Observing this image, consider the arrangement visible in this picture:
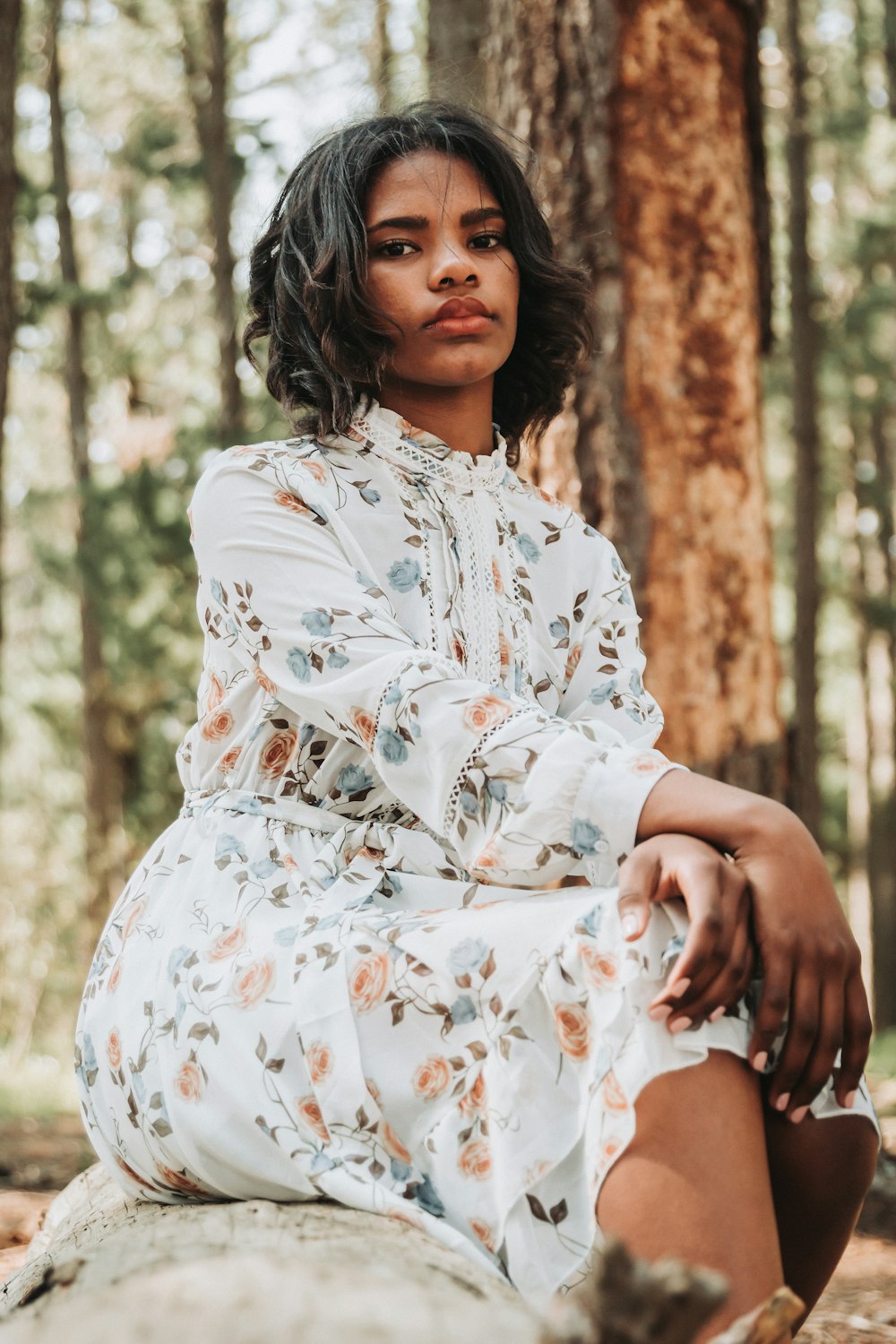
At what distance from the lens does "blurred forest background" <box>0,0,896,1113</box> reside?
12.4 ft

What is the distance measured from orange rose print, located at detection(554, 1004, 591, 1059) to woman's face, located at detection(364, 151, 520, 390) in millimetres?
1188

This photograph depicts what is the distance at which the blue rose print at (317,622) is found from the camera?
1.94 metres

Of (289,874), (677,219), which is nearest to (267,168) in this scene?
(677,219)

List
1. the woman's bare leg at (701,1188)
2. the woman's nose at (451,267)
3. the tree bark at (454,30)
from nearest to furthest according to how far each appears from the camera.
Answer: the woman's bare leg at (701,1188) < the woman's nose at (451,267) < the tree bark at (454,30)

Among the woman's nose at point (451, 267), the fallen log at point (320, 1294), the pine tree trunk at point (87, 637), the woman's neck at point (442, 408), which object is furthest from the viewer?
the pine tree trunk at point (87, 637)

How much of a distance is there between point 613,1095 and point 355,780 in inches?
29.0

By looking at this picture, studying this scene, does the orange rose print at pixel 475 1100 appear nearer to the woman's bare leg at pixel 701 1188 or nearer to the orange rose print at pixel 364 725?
the woman's bare leg at pixel 701 1188

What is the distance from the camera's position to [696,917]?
1.45 m

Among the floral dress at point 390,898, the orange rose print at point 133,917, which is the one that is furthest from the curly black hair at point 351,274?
the orange rose print at point 133,917

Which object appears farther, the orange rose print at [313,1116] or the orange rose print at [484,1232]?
the orange rose print at [313,1116]

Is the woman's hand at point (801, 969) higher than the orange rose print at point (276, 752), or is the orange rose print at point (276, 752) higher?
the orange rose print at point (276, 752)

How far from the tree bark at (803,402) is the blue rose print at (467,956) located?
9.67 metres

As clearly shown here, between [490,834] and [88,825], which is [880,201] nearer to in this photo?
[88,825]

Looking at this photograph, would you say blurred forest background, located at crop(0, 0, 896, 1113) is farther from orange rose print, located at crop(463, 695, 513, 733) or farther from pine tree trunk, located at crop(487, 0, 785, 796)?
orange rose print, located at crop(463, 695, 513, 733)
